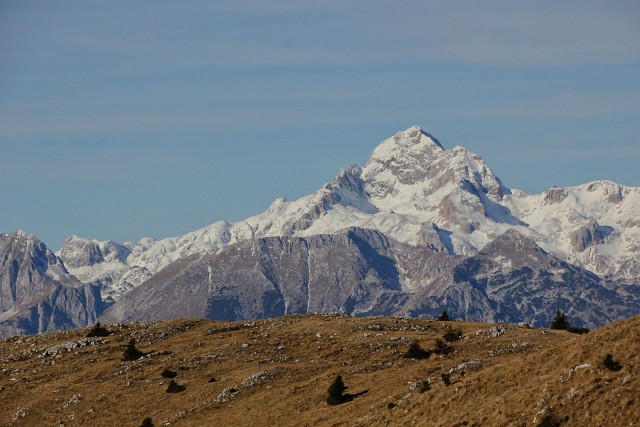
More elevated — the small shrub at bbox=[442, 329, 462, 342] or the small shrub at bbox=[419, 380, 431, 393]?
the small shrub at bbox=[442, 329, 462, 342]

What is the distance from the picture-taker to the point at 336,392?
94875 mm

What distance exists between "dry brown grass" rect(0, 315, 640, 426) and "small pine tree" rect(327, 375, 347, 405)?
0.98 meters

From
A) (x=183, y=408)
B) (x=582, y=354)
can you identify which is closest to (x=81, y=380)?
(x=183, y=408)

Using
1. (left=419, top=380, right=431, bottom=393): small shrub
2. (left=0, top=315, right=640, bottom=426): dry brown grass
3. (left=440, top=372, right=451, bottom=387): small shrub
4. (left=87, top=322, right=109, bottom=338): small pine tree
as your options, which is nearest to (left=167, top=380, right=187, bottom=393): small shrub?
(left=0, top=315, right=640, bottom=426): dry brown grass

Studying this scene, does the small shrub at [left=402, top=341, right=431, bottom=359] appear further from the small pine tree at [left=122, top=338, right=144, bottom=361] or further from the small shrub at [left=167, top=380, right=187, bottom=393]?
the small pine tree at [left=122, top=338, right=144, bottom=361]

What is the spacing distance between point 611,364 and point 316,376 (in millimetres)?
36754

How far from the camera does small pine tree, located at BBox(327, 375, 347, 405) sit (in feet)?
309

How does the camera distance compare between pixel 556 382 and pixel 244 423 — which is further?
pixel 244 423

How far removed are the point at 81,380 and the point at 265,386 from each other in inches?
877

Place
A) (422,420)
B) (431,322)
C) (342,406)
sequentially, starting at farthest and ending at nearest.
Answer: (431,322) → (342,406) → (422,420)

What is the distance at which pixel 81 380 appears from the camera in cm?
11600

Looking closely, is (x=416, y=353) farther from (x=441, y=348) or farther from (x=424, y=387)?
(x=424, y=387)

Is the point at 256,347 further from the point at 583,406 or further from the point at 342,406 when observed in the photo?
the point at 583,406

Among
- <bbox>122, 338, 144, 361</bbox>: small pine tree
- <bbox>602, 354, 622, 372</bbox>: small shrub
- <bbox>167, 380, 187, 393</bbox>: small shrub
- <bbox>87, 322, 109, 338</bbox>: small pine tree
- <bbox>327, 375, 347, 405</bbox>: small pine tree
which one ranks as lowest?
<bbox>327, 375, 347, 405</bbox>: small pine tree
